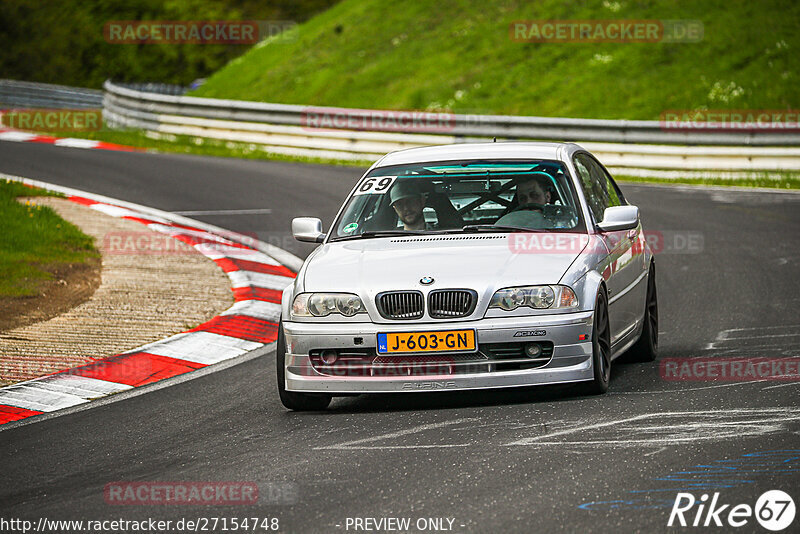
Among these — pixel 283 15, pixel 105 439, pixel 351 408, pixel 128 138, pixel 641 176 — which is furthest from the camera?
pixel 283 15

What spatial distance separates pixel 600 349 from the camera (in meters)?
7.25

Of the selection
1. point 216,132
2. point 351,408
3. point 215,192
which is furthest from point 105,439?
point 216,132

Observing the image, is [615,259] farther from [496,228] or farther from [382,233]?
[382,233]

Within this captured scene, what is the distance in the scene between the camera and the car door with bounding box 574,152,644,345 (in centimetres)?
779

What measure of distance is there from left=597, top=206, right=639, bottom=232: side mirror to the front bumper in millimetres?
955

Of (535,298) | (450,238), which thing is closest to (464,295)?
(535,298)

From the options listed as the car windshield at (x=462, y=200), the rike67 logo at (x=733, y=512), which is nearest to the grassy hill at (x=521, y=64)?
the car windshield at (x=462, y=200)

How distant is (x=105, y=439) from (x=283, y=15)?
45.3 meters

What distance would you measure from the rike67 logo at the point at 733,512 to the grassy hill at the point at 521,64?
19.3m

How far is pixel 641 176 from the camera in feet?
68.6

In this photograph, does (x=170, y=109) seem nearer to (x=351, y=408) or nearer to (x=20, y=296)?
(x=20, y=296)

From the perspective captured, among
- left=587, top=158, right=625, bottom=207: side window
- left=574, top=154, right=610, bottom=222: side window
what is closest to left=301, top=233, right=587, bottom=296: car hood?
left=574, top=154, right=610, bottom=222: side window

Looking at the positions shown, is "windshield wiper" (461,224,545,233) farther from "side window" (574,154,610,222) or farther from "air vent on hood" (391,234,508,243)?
"side window" (574,154,610,222)

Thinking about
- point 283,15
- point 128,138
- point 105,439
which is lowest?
point 105,439
